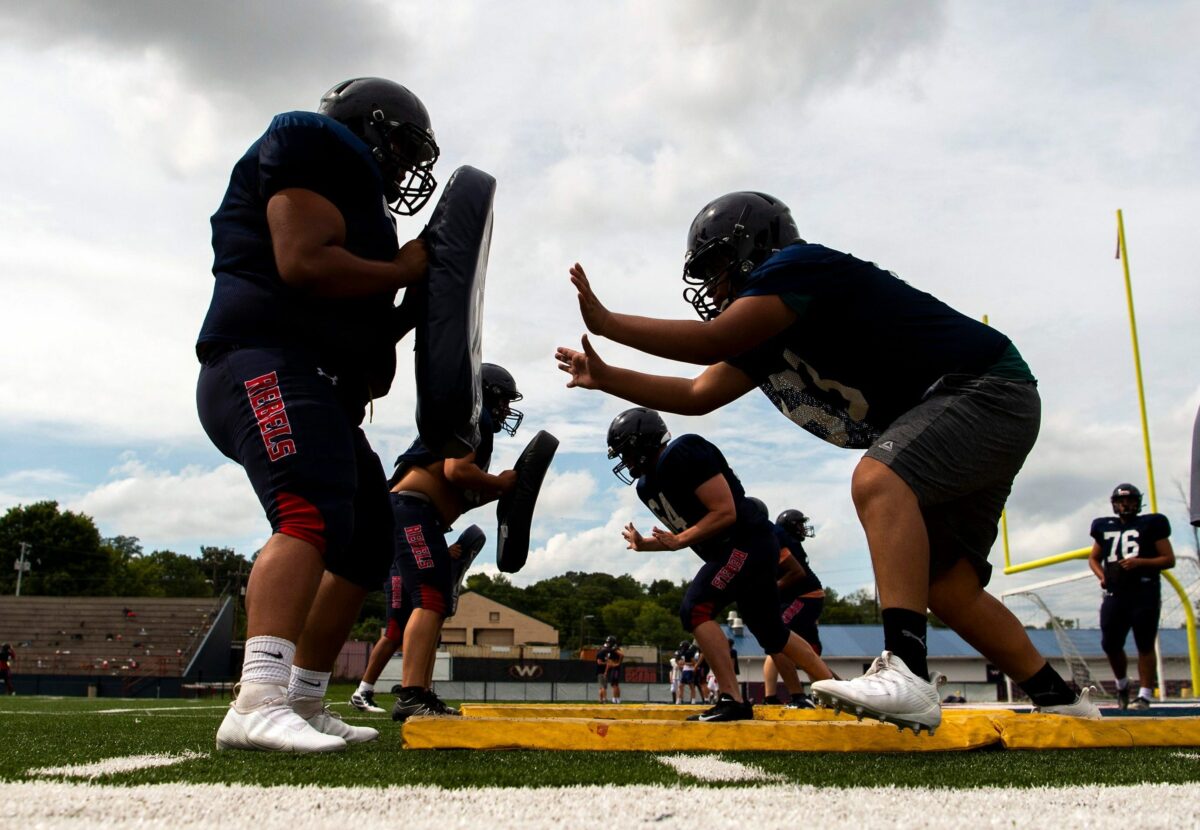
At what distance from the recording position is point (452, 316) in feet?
10.2

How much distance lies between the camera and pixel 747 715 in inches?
190

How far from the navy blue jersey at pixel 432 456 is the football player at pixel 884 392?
8.24 feet

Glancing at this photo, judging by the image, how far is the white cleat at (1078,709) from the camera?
3.44 meters

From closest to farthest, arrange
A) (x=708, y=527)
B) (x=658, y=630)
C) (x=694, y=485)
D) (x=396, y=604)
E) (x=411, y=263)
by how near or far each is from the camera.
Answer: (x=411, y=263)
(x=708, y=527)
(x=694, y=485)
(x=396, y=604)
(x=658, y=630)

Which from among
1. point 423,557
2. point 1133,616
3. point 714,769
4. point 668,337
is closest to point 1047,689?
point 714,769

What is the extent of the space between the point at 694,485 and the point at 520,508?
1087 mm

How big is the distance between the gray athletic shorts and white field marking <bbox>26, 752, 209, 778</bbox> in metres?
2.17

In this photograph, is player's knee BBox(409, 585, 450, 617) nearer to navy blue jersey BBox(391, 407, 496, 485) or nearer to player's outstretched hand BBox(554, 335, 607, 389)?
navy blue jersey BBox(391, 407, 496, 485)

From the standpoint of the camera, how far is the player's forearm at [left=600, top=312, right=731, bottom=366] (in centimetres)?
305

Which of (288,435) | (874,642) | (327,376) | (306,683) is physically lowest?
(874,642)

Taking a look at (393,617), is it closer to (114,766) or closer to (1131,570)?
(114,766)

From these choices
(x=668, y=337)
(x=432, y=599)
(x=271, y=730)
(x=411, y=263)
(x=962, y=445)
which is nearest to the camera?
(x=271, y=730)

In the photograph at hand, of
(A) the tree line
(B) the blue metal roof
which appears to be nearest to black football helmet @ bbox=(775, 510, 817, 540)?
(B) the blue metal roof

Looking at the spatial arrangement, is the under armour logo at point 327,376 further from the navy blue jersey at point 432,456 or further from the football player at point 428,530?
the navy blue jersey at point 432,456
